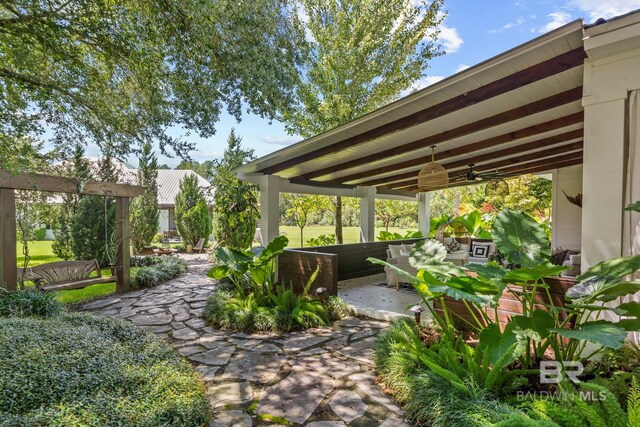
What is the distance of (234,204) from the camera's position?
328 inches

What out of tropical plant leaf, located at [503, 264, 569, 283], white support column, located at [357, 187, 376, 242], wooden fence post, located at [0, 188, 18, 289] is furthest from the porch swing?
white support column, located at [357, 187, 376, 242]

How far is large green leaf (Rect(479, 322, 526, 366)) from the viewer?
2.26 meters

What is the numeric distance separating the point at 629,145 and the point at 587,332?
6.12ft

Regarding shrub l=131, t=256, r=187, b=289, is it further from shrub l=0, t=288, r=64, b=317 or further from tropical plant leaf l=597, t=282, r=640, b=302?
tropical plant leaf l=597, t=282, r=640, b=302

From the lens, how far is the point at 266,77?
464 cm

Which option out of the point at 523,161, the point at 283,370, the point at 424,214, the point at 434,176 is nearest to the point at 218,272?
the point at 283,370

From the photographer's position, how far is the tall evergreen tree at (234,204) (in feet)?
27.2

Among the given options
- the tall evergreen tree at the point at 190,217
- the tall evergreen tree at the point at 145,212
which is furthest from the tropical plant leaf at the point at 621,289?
the tall evergreen tree at the point at 190,217

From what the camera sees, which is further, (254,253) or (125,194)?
(125,194)

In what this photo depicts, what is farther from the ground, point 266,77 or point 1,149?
point 266,77

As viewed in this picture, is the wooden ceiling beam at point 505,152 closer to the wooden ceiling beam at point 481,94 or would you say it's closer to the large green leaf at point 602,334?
the wooden ceiling beam at point 481,94

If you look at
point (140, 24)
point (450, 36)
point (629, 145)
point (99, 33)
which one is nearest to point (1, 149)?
point (99, 33)

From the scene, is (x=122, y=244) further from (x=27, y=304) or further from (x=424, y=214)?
(x=424, y=214)

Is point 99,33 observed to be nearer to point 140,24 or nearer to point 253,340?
point 140,24
